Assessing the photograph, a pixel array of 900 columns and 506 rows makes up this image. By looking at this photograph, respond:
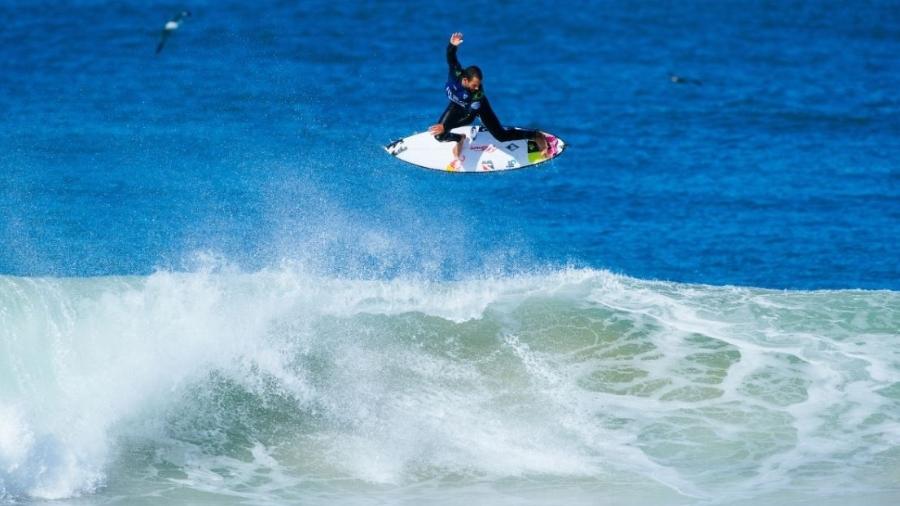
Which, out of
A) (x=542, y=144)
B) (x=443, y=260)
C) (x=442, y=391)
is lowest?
(x=442, y=391)

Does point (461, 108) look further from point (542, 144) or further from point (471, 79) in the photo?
point (542, 144)

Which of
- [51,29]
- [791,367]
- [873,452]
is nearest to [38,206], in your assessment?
[51,29]

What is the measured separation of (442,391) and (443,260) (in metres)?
5.65

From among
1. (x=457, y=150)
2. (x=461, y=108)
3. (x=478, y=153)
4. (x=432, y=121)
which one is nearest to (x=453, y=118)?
(x=461, y=108)

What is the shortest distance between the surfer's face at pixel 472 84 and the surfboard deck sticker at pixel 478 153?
5.72 ft

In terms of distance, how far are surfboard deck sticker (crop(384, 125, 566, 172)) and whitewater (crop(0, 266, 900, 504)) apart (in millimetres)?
1972

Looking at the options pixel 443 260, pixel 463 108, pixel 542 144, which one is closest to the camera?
pixel 463 108

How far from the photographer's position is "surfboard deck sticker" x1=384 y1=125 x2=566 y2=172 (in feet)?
67.5

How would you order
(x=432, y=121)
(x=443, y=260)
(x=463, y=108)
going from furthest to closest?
(x=432, y=121) < (x=443, y=260) < (x=463, y=108)

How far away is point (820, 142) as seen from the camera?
30.3m

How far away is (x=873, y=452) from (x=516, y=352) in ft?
16.2

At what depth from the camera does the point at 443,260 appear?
2416 centimetres

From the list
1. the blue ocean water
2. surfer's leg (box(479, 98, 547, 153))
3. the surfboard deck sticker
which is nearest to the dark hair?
surfer's leg (box(479, 98, 547, 153))

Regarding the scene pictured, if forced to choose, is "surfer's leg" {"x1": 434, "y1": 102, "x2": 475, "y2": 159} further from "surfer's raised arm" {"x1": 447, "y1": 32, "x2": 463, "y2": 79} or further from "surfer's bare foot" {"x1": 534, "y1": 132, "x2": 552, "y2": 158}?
"surfer's bare foot" {"x1": 534, "y1": 132, "x2": 552, "y2": 158}
